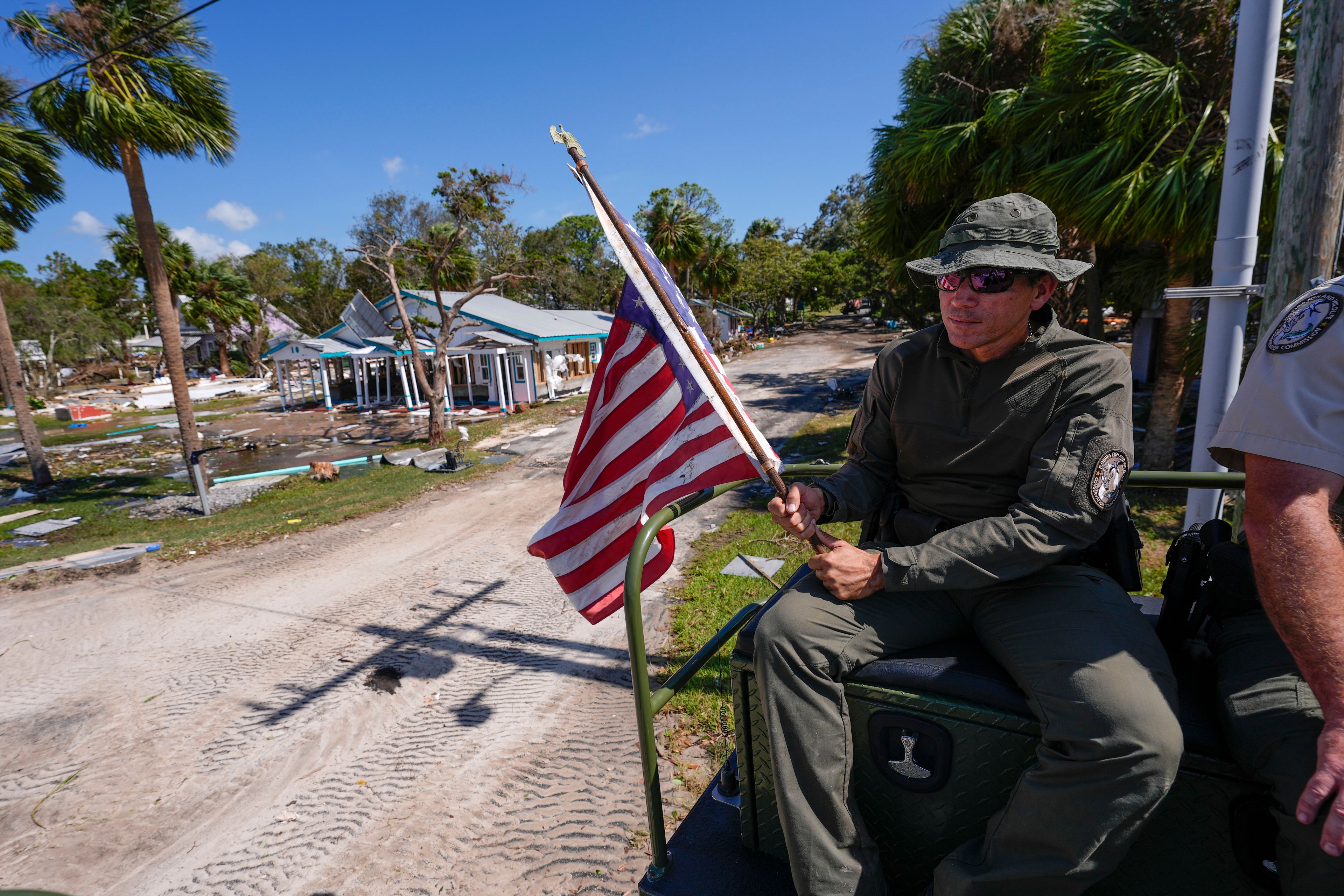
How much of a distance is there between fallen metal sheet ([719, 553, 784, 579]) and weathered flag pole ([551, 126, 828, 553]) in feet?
13.3

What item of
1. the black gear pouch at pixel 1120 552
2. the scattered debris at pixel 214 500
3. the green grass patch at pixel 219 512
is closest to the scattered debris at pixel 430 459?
the green grass patch at pixel 219 512

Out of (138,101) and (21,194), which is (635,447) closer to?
(138,101)

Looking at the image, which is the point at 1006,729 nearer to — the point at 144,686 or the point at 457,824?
the point at 457,824

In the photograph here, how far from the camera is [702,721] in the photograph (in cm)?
392

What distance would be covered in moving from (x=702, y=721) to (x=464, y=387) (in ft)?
85.2

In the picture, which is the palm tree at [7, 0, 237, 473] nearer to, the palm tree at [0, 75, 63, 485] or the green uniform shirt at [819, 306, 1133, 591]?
the palm tree at [0, 75, 63, 485]

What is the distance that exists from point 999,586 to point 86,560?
409 inches

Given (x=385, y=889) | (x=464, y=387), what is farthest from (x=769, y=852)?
(x=464, y=387)

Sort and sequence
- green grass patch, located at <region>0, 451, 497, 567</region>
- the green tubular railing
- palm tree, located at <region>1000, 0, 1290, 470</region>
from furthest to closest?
green grass patch, located at <region>0, 451, 497, 567</region>
palm tree, located at <region>1000, 0, 1290, 470</region>
the green tubular railing

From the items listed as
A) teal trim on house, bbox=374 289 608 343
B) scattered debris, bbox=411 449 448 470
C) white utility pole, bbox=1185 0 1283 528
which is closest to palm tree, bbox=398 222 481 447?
scattered debris, bbox=411 449 448 470

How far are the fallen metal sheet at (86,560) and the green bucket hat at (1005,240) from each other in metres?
9.94

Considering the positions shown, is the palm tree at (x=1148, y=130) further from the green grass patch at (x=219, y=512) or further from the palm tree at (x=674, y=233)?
the palm tree at (x=674, y=233)

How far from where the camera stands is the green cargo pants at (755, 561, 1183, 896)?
4.72 ft

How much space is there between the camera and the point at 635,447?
2609mm
